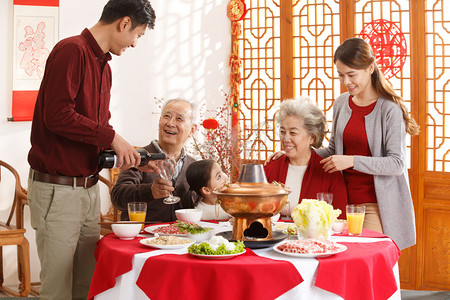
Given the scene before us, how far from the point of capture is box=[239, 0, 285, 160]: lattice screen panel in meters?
4.84

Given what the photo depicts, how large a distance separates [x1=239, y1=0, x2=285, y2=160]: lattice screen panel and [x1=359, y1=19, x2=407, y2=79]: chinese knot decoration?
0.82 meters

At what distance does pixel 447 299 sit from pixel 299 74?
2099 mm

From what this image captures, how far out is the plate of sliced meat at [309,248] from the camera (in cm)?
187

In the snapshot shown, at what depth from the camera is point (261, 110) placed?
4918 mm

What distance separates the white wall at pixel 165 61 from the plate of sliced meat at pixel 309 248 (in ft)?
10.1

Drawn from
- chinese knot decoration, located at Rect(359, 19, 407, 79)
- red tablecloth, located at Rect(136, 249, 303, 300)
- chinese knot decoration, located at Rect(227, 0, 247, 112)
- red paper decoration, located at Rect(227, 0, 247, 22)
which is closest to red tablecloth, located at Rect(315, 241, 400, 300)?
red tablecloth, located at Rect(136, 249, 303, 300)

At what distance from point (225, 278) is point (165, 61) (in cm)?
350

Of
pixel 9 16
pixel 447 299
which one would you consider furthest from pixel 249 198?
pixel 9 16

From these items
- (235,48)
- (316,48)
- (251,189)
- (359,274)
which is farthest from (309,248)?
(235,48)

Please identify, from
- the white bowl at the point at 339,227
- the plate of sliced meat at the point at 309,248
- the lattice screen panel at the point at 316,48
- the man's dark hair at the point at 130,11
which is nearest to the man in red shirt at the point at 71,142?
the man's dark hair at the point at 130,11

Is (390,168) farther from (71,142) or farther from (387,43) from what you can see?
(387,43)

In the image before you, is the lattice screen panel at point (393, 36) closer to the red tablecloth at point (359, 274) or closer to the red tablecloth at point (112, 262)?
the red tablecloth at point (359, 274)

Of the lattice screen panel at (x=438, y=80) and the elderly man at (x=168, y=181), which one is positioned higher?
the lattice screen panel at (x=438, y=80)

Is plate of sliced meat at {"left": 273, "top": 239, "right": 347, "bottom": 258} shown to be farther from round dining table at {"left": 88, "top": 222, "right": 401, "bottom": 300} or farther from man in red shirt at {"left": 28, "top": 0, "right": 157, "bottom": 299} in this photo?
man in red shirt at {"left": 28, "top": 0, "right": 157, "bottom": 299}
